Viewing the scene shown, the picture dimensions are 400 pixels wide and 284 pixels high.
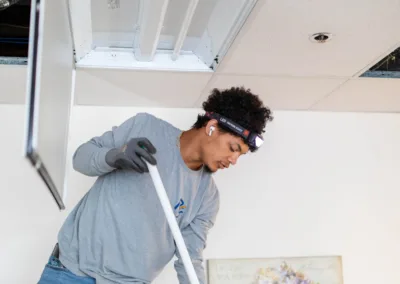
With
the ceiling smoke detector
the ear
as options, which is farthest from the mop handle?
the ceiling smoke detector

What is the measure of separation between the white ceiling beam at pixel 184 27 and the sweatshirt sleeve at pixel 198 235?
0.62m

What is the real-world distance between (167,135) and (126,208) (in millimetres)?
300

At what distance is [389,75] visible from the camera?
2.41 m

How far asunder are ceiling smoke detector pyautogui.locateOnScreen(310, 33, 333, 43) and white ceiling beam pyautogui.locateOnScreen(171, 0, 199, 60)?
18.9 inches

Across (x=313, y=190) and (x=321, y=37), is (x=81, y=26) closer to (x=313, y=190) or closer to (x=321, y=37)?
(x=321, y=37)

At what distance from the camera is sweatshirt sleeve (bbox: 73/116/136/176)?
1.55 meters

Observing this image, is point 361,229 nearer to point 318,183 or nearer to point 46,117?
point 318,183

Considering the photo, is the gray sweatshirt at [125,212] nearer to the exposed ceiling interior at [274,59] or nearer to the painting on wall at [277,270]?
the exposed ceiling interior at [274,59]

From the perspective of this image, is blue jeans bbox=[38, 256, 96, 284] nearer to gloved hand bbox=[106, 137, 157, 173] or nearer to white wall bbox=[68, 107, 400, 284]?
gloved hand bbox=[106, 137, 157, 173]

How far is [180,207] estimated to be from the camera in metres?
1.76

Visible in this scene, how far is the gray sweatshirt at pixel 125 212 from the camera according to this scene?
5.27 ft

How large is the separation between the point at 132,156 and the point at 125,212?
24cm

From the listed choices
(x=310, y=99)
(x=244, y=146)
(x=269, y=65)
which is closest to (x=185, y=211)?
(x=244, y=146)

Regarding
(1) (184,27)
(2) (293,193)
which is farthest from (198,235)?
(2) (293,193)
